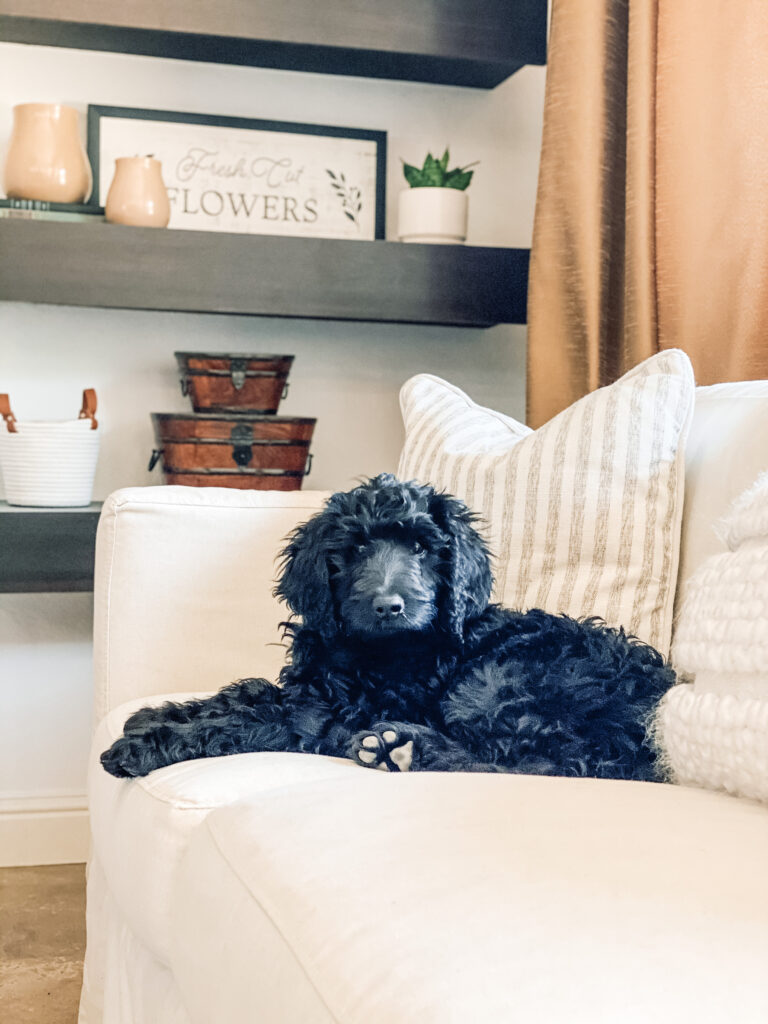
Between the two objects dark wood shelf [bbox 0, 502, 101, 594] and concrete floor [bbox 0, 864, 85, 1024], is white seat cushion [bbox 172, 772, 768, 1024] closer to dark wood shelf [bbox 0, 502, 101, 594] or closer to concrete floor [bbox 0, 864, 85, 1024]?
concrete floor [bbox 0, 864, 85, 1024]

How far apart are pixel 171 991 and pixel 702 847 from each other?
0.62 metres

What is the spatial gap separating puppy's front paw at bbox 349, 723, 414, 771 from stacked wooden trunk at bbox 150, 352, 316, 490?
1.31 m

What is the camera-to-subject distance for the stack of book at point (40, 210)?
2436mm

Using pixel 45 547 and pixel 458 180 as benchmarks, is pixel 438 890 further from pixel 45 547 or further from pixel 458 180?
pixel 458 180

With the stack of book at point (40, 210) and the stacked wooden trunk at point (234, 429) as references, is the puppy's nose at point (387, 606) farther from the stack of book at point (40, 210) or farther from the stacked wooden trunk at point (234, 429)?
the stack of book at point (40, 210)

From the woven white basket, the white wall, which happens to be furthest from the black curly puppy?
the white wall

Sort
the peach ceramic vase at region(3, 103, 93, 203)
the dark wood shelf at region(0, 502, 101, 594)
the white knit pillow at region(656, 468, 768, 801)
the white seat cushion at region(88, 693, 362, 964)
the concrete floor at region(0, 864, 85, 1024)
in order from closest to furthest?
the white knit pillow at region(656, 468, 768, 801), the white seat cushion at region(88, 693, 362, 964), the concrete floor at region(0, 864, 85, 1024), the dark wood shelf at region(0, 502, 101, 594), the peach ceramic vase at region(3, 103, 93, 203)

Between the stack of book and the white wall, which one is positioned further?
the white wall

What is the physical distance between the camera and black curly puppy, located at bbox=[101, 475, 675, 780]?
1.25 metres

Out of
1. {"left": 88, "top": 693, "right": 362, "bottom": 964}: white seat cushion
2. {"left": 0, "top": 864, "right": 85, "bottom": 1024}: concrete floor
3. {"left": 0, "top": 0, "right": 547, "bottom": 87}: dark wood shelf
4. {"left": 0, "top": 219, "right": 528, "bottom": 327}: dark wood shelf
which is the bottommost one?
{"left": 0, "top": 864, "right": 85, "bottom": 1024}: concrete floor

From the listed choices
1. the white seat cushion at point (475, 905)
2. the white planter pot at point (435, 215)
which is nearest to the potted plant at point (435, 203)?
the white planter pot at point (435, 215)

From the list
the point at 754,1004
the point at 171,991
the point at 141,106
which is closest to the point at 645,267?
the point at 141,106

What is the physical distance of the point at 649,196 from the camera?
2250mm

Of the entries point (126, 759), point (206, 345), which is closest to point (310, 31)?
point (206, 345)
